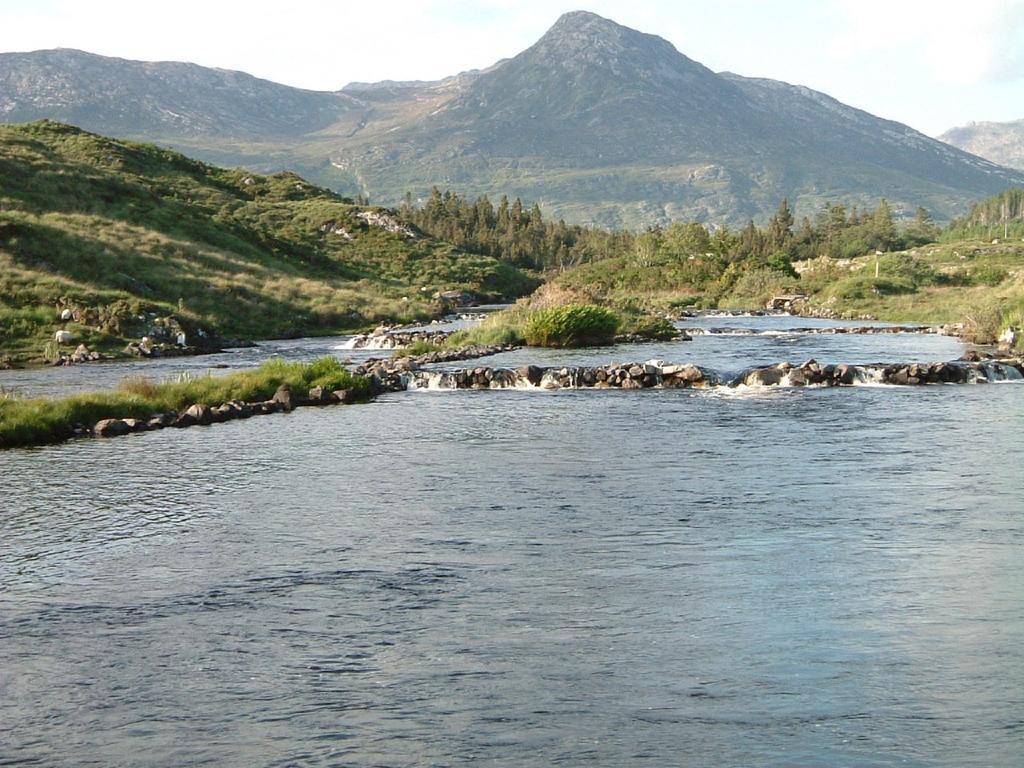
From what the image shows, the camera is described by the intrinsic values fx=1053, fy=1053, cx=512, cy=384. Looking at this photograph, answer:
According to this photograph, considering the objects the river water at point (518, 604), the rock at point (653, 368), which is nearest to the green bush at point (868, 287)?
the rock at point (653, 368)

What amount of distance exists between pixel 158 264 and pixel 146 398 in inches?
1942

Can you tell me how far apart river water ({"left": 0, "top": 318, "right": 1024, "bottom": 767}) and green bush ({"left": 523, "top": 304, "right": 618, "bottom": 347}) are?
96.6 ft

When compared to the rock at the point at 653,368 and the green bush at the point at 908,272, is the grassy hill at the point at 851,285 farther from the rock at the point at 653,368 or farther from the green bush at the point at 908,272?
the rock at the point at 653,368

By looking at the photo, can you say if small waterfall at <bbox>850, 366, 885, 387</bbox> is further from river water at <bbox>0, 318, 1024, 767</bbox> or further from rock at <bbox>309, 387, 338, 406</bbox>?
rock at <bbox>309, 387, 338, 406</bbox>

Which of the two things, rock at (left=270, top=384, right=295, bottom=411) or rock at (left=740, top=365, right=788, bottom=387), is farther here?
rock at (left=740, top=365, right=788, bottom=387)

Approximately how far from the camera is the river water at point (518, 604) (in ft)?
30.7

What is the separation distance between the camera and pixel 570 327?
179 ft

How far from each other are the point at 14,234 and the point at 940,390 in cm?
5989

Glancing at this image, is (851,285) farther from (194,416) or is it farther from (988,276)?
(194,416)

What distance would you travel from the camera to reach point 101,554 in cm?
1566

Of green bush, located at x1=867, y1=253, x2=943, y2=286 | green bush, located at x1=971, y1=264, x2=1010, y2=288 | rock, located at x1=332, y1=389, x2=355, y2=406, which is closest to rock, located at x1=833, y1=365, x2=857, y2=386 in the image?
rock, located at x1=332, y1=389, x2=355, y2=406

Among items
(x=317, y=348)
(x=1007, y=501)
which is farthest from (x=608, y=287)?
(x=1007, y=501)

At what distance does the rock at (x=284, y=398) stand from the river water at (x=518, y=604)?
8.12 metres

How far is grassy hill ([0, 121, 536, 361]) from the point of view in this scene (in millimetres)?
61562
